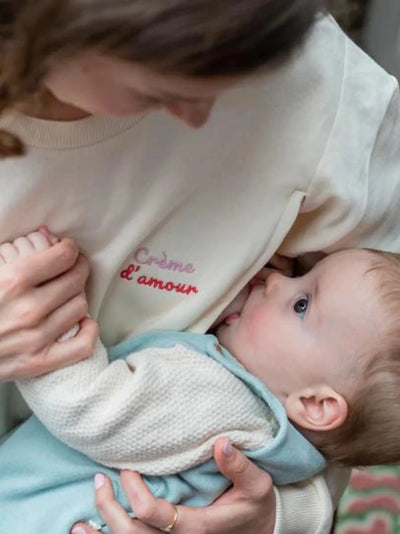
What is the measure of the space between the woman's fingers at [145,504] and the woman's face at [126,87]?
1.41 ft

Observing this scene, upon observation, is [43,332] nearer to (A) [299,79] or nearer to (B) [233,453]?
(B) [233,453]

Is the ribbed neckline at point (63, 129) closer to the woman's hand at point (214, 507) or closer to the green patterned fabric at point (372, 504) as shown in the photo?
the woman's hand at point (214, 507)

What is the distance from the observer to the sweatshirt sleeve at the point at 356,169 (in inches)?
40.9

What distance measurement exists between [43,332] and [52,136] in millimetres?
205

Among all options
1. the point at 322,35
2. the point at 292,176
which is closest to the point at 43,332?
the point at 292,176

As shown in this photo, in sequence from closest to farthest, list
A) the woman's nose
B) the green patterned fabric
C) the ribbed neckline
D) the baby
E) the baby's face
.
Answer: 1. the woman's nose
2. the ribbed neckline
3. the baby
4. the baby's face
5. the green patterned fabric

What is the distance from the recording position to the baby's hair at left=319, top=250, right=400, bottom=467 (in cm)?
111

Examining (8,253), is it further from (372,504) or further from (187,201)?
(372,504)

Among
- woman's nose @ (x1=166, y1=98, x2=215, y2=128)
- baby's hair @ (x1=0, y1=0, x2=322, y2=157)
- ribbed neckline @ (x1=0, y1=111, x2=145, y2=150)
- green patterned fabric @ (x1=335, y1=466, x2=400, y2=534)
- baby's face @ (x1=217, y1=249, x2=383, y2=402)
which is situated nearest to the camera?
baby's hair @ (x1=0, y1=0, x2=322, y2=157)

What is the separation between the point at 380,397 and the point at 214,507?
9.2 inches

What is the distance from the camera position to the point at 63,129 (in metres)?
0.93

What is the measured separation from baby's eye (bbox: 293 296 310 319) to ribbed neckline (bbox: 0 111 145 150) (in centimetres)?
34

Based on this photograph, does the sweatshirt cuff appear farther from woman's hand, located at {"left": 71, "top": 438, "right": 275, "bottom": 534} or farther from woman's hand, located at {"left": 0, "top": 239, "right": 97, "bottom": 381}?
woman's hand, located at {"left": 0, "top": 239, "right": 97, "bottom": 381}

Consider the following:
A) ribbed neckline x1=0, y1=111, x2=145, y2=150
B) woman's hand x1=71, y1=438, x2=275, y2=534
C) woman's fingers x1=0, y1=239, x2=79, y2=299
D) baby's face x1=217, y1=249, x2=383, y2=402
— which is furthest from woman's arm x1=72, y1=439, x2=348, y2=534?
ribbed neckline x1=0, y1=111, x2=145, y2=150
